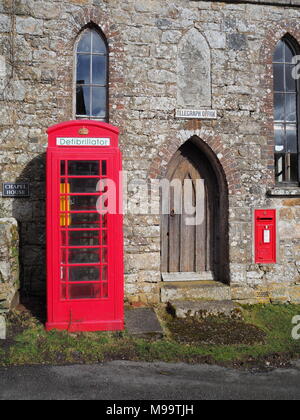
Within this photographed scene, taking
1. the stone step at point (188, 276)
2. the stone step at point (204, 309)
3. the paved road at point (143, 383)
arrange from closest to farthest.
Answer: the paved road at point (143, 383), the stone step at point (204, 309), the stone step at point (188, 276)

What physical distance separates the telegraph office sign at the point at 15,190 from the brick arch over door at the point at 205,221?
2.42m

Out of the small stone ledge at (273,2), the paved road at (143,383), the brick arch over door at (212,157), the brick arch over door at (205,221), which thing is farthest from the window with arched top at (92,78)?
the paved road at (143,383)

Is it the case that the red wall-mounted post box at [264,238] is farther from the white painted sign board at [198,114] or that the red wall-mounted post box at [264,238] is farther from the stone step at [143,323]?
the stone step at [143,323]

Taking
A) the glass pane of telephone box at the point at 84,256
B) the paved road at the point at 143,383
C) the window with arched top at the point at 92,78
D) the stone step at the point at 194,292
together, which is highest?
the window with arched top at the point at 92,78

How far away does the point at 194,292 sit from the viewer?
580cm

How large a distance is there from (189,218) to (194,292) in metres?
1.34

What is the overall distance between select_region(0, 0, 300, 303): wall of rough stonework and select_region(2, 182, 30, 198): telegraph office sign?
103mm

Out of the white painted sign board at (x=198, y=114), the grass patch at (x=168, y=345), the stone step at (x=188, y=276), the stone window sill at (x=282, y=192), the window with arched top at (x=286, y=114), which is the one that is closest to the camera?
the grass patch at (x=168, y=345)

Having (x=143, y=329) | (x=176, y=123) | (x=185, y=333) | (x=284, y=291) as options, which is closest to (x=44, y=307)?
(x=143, y=329)

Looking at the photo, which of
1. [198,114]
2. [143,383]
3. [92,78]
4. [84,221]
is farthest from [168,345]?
[92,78]

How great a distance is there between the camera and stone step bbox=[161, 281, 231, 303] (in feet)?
19.0

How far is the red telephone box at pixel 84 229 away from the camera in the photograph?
4.56 metres

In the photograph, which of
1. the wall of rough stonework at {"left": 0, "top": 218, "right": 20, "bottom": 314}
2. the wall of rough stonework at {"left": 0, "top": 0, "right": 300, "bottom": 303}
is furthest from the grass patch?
the wall of rough stonework at {"left": 0, "top": 0, "right": 300, "bottom": 303}

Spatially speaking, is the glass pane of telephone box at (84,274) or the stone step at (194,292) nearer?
the glass pane of telephone box at (84,274)
